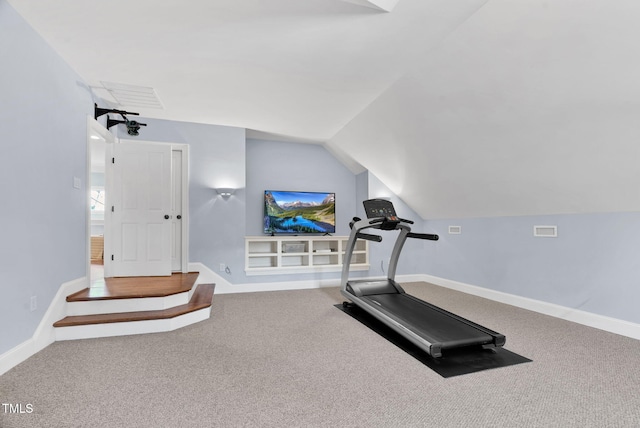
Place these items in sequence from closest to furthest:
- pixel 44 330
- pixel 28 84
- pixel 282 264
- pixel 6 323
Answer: pixel 6 323, pixel 28 84, pixel 44 330, pixel 282 264

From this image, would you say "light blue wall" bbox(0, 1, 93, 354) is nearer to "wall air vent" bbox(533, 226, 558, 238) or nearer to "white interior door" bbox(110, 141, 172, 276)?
"white interior door" bbox(110, 141, 172, 276)

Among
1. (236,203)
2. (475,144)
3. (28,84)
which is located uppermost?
(28,84)

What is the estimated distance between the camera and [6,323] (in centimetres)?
244

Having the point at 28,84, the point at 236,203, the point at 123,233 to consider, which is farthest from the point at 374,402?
the point at 123,233

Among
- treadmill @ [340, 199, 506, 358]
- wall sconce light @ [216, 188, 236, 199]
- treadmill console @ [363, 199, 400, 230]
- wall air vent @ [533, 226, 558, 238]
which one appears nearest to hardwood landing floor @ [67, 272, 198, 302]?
wall sconce light @ [216, 188, 236, 199]

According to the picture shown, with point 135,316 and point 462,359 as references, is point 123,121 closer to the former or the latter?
point 135,316

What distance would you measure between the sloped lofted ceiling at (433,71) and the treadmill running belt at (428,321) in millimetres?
1828

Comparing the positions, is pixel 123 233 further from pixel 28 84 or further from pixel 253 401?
pixel 253 401

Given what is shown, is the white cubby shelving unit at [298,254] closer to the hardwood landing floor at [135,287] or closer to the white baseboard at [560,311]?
the hardwood landing floor at [135,287]

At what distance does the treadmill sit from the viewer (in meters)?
2.74

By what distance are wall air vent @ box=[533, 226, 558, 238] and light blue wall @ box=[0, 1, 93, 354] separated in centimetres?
537

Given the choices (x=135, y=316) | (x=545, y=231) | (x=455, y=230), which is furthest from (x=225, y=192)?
(x=545, y=231)

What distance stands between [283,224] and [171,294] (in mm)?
2670

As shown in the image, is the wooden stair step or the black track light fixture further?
the black track light fixture
